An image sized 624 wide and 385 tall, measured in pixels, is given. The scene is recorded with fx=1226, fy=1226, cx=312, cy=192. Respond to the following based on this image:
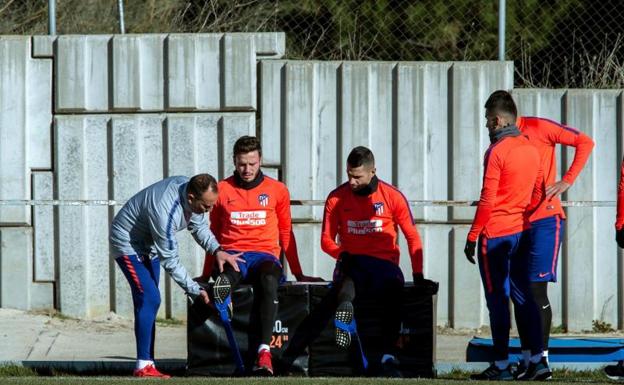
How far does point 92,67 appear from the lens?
11289mm

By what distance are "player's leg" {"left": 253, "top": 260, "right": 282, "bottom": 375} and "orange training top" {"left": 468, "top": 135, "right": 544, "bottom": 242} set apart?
1.46 meters

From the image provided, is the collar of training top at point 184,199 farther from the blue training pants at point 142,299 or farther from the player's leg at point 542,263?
the player's leg at point 542,263

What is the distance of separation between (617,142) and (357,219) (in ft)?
11.5

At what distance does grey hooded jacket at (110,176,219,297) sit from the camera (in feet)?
27.4

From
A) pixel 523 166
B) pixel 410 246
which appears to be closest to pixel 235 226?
pixel 410 246

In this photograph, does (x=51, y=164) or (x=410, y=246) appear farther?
(x=51, y=164)

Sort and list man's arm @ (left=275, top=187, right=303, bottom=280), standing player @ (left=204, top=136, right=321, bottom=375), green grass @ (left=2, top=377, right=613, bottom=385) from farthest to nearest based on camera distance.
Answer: man's arm @ (left=275, top=187, right=303, bottom=280), standing player @ (left=204, top=136, right=321, bottom=375), green grass @ (left=2, top=377, right=613, bottom=385)

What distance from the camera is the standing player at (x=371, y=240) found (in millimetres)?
8766

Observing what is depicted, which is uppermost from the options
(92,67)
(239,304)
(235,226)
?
(92,67)

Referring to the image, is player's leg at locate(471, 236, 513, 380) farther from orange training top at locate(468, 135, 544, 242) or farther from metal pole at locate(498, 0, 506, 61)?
metal pole at locate(498, 0, 506, 61)

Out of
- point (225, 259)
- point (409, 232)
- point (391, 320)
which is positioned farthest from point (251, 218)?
point (391, 320)

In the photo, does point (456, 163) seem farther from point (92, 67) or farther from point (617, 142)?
point (92, 67)

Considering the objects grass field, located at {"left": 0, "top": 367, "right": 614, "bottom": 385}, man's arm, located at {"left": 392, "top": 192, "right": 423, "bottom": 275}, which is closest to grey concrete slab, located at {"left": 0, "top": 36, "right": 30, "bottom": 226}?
grass field, located at {"left": 0, "top": 367, "right": 614, "bottom": 385}

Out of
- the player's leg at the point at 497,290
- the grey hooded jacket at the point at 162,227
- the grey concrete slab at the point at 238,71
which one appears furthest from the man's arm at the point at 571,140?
the grey concrete slab at the point at 238,71
